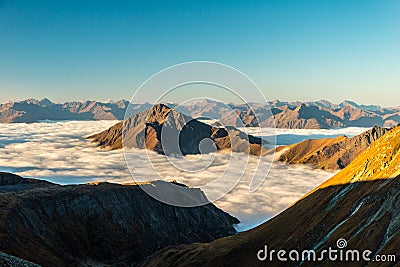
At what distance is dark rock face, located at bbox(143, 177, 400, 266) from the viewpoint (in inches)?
3076

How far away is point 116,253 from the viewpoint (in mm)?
196125

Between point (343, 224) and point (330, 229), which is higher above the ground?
point (343, 224)

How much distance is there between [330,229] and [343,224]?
4670 mm

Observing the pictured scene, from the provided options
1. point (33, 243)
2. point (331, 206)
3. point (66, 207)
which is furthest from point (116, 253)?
point (331, 206)

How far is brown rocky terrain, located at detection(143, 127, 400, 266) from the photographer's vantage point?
78.5 m

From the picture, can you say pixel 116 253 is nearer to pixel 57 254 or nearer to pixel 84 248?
pixel 84 248

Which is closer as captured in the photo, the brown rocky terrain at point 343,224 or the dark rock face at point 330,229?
A: the dark rock face at point 330,229

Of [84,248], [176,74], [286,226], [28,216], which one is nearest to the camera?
[176,74]

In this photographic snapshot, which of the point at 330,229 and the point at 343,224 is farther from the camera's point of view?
the point at 330,229

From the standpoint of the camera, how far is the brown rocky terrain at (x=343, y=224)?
3091 inches

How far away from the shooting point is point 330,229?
95.7m

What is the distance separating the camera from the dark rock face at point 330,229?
78.1 m

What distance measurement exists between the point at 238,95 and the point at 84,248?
17473 cm

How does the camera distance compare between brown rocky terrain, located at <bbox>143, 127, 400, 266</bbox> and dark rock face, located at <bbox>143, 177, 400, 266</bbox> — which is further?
brown rocky terrain, located at <bbox>143, 127, 400, 266</bbox>
